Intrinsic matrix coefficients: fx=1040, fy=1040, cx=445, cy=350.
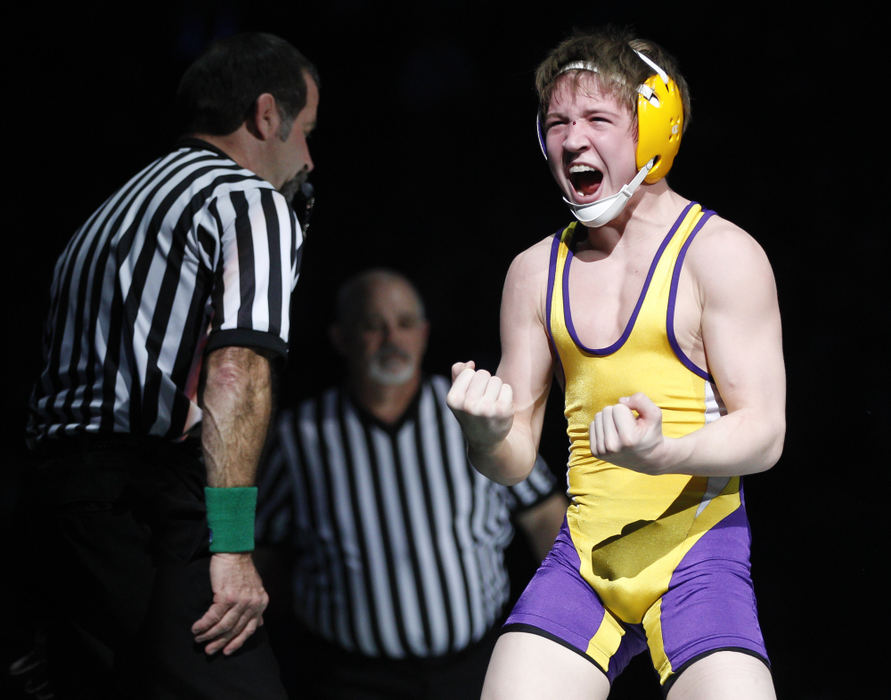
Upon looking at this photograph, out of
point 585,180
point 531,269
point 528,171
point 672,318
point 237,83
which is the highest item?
point 237,83

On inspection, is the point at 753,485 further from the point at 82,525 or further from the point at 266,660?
the point at 82,525

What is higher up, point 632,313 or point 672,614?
point 632,313

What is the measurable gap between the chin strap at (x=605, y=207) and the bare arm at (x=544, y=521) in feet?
4.45

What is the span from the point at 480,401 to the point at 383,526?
153 centimetres

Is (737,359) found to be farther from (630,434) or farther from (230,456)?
(230,456)

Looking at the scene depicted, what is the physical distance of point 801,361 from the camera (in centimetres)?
294

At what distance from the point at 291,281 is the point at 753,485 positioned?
157cm

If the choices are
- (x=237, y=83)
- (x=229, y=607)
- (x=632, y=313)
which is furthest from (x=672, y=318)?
(x=237, y=83)

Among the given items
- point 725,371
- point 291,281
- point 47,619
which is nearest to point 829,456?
point 725,371

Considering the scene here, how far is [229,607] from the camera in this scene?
2.15 m

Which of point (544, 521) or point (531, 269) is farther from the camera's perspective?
point (544, 521)

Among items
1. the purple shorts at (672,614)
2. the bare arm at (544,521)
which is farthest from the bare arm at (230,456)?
the bare arm at (544,521)

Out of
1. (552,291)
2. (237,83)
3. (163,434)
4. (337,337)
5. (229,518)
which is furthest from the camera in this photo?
(337,337)

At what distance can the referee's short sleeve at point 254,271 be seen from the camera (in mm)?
2186
